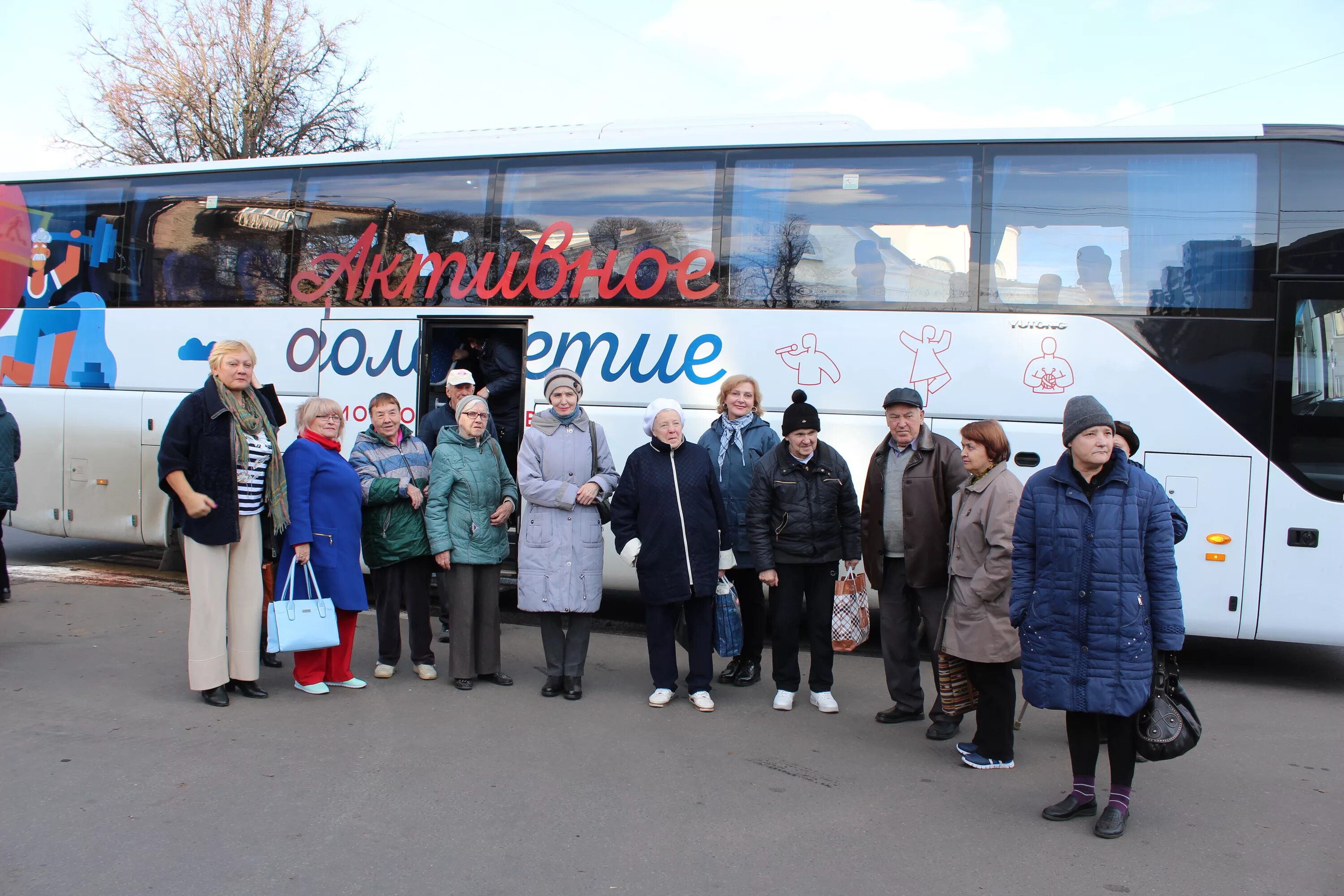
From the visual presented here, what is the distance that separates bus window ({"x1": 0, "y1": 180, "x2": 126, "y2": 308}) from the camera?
30.2ft

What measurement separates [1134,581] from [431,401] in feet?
19.4

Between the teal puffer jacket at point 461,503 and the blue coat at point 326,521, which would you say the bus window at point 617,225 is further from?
the blue coat at point 326,521

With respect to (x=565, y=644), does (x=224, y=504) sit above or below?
above

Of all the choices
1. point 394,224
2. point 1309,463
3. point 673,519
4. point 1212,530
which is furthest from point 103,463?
point 1309,463

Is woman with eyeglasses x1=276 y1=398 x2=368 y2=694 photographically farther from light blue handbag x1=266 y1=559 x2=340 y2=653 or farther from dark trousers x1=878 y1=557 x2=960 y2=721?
dark trousers x1=878 y1=557 x2=960 y2=721

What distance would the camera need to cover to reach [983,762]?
495 cm

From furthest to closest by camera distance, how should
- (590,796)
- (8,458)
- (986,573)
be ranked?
(8,458) → (986,573) → (590,796)

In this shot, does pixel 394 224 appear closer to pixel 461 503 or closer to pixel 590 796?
pixel 461 503

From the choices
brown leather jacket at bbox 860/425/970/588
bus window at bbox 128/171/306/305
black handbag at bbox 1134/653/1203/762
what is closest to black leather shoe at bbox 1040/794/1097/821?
black handbag at bbox 1134/653/1203/762

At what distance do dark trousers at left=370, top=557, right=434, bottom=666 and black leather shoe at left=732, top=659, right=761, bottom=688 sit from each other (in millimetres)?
2012

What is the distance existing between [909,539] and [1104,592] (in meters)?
1.50

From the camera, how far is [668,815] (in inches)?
167

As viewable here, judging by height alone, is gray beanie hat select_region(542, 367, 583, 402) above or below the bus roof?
below

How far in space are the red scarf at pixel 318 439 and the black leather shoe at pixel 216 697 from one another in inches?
58.2
